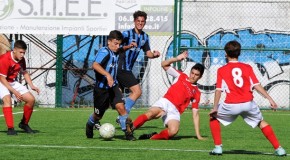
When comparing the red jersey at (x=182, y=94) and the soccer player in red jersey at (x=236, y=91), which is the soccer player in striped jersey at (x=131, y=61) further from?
the soccer player in red jersey at (x=236, y=91)

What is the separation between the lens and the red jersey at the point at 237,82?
9.43 m

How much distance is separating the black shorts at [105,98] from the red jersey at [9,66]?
72.5 inches

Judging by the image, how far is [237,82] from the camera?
30.9 ft

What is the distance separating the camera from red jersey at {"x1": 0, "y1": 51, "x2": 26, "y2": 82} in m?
12.5

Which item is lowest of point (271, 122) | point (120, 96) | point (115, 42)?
point (271, 122)

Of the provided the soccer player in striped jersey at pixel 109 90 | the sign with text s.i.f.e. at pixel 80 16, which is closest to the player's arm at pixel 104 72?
the soccer player in striped jersey at pixel 109 90

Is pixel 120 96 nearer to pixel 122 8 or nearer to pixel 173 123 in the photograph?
pixel 173 123

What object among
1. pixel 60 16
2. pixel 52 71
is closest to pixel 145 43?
pixel 60 16

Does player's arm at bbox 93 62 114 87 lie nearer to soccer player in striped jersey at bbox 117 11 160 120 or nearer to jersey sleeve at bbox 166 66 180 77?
jersey sleeve at bbox 166 66 180 77

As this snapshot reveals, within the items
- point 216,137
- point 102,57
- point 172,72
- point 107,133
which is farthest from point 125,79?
point 216,137

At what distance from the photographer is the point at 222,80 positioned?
31.1 ft

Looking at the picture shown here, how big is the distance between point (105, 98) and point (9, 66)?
Answer: 203 cm

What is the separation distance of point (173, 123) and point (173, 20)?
840 centimetres

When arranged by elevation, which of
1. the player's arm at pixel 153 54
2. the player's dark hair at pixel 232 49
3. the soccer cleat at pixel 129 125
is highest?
the player's dark hair at pixel 232 49
